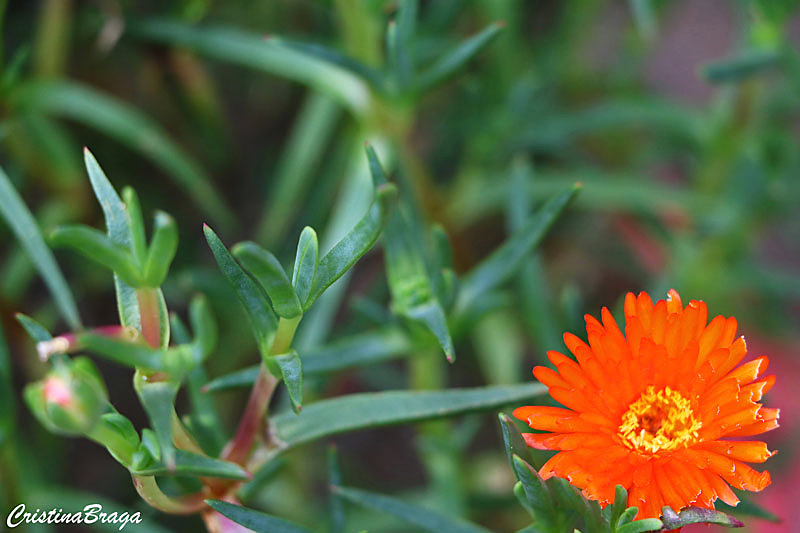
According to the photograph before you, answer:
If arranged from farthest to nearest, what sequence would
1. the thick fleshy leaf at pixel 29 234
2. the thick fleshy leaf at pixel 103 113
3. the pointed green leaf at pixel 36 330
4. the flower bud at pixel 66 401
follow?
the thick fleshy leaf at pixel 103 113
the thick fleshy leaf at pixel 29 234
the pointed green leaf at pixel 36 330
the flower bud at pixel 66 401

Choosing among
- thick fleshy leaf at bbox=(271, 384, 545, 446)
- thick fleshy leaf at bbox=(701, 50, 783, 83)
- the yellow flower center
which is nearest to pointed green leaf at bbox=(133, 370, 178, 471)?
thick fleshy leaf at bbox=(271, 384, 545, 446)

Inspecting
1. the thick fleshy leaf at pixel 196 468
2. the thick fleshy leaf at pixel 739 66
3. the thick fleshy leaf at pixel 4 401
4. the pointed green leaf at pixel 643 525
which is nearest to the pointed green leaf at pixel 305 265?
the thick fleshy leaf at pixel 196 468

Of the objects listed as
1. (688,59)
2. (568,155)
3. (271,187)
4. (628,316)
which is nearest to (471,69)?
(568,155)

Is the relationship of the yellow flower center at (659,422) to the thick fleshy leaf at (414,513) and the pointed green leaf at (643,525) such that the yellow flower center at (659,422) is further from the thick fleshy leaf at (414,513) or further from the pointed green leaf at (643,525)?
the thick fleshy leaf at (414,513)

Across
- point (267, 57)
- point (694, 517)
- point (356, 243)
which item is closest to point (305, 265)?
point (356, 243)

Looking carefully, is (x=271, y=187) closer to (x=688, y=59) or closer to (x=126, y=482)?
(x=126, y=482)

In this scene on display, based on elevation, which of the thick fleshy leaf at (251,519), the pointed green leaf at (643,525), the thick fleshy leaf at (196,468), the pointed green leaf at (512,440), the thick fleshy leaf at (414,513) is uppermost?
the pointed green leaf at (512,440)
